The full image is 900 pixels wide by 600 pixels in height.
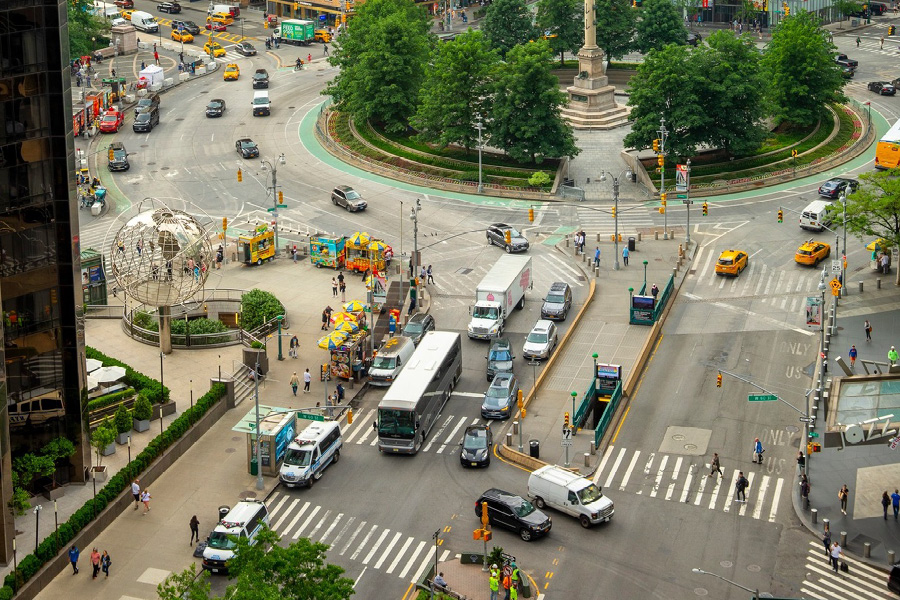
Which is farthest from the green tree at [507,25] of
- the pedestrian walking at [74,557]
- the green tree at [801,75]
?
the pedestrian walking at [74,557]

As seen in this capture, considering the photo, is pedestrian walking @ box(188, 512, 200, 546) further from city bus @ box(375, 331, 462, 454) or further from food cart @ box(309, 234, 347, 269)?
food cart @ box(309, 234, 347, 269)

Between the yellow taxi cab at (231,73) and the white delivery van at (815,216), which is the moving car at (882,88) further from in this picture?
the yellow taxi cab at (231,73)

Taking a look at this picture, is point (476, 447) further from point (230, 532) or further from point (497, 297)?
point (497, 297)

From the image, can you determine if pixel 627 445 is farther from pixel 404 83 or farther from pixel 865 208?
pixel 404 83

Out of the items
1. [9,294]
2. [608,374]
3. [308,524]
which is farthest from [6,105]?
[608,374]

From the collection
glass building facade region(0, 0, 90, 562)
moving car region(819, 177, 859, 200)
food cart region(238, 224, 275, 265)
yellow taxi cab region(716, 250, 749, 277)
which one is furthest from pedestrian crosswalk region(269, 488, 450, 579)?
moving car region(819, 177, 859, 200)

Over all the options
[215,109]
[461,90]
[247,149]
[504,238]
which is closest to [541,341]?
[504,238]
